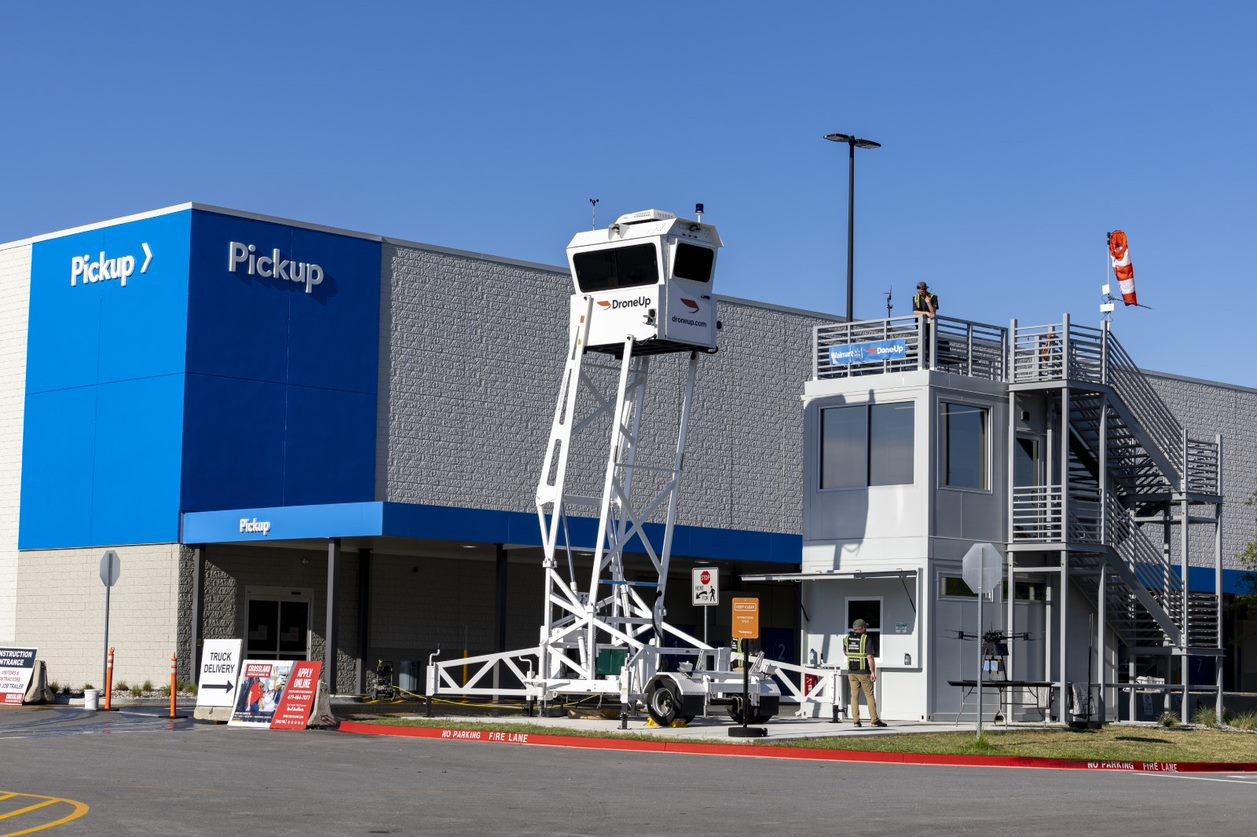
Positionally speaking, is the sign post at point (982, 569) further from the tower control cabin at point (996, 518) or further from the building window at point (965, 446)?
the building window at point (965, 446)

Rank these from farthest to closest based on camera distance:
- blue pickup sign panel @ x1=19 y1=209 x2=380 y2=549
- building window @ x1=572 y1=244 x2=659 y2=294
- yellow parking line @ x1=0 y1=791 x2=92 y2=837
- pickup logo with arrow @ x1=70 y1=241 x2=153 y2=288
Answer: pickup logo with arrow @ x1=70 y1=241 x2=153 y2=288
blue pickup sign panel @ x1=19 y1=209 x2=380 y2=549
building window @ x1=572 y1=244 x2=659 y2=294
yellow parking line @ x1=0 y1=791 x2=92 y2=837

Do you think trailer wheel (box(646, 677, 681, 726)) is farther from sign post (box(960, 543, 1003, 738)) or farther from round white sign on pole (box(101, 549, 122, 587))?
round white sign on pole (box(101, 549, 122, 587))

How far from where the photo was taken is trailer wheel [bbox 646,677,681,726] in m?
28.9

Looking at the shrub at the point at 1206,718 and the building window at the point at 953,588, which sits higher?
the building window at the point at 953,588

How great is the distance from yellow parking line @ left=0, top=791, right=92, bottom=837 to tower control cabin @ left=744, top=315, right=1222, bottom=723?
20.0m

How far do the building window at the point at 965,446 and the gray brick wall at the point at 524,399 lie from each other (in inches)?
630

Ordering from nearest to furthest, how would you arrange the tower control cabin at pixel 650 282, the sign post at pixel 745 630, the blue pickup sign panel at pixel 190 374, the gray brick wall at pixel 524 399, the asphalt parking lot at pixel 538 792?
the asphalt parking lot at pixel 538 792, the sign post at pixel 745 630, the tower control cabin at pixel 650 282, the blue pickup sign panel at pixel 190 374, the gray brick wall at pixel 524 399

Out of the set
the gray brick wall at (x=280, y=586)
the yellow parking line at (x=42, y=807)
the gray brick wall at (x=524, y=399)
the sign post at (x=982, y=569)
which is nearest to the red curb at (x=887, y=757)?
the sign post at (x=982, y=569)

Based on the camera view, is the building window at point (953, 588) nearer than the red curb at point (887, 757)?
No

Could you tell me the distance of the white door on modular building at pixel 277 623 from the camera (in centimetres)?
4181

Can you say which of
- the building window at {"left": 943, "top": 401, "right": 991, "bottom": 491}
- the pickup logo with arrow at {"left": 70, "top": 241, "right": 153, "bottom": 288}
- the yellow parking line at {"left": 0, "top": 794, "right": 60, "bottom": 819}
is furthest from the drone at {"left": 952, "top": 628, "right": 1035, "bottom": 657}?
the pickup logo with arrow at {"left": 70, "top": 241, "right": 153, "bottom": 288}

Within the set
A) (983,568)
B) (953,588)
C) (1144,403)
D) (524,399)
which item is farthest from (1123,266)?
(524,399)

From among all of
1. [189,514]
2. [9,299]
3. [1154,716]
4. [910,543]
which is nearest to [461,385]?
[189,514]

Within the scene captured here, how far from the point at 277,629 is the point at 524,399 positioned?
959 centimetres
